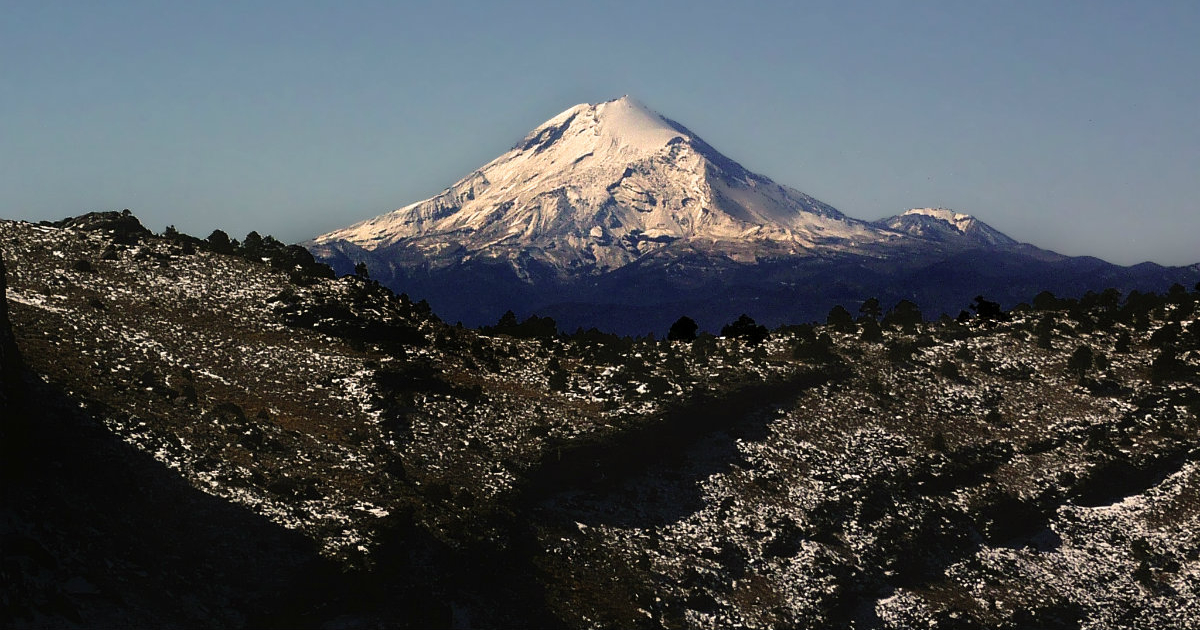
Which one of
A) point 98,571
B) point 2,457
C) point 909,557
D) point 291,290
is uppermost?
point 291,290

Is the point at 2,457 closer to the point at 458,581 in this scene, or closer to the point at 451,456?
the point at 458,581

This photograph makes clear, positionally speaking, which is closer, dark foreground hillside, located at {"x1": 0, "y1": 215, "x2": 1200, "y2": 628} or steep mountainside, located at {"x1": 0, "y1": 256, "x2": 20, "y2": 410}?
steep mountainside, located at {"x1": 0, "y1": 256, "x2": 20, "y2": 410}

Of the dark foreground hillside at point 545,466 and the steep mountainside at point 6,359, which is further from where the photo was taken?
the dark foreground hillside at point 545,466

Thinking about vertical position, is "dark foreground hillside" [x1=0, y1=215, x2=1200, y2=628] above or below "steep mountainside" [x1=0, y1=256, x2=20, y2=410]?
below

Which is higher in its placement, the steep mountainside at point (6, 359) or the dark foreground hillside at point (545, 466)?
the steep mountainside at point (6, 359)

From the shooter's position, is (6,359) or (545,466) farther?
(545,466)

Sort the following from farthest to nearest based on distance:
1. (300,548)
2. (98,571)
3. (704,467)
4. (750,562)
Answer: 1. (704,467)
2. (750,562)
3. (300,548)
4. (98,571)

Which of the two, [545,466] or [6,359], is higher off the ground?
[6,359]

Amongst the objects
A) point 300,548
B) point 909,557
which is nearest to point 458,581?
point 300,548
